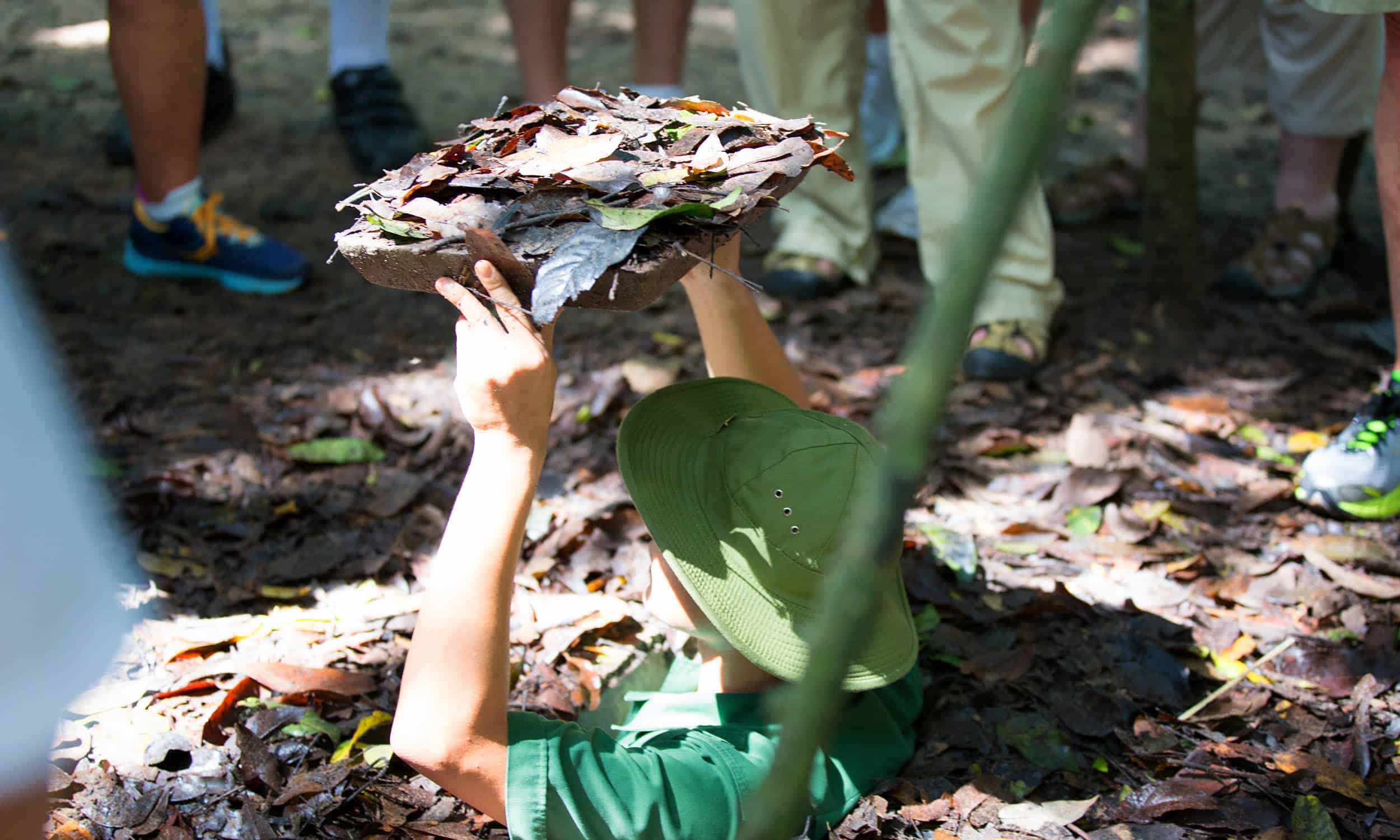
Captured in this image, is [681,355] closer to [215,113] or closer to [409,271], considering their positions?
[409,271]

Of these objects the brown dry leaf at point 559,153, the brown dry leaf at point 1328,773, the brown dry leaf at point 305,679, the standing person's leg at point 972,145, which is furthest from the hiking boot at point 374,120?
the brown dry leaf at point 1328,773

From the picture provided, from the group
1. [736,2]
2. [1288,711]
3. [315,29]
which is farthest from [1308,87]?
[315,29]

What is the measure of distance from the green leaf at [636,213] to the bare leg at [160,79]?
2.38 meters

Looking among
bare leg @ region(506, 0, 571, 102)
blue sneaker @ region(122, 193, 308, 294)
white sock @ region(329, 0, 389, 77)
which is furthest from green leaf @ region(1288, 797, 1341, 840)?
white sock @ region(329, 0, 389, 77)

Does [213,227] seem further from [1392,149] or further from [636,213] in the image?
[1392,149]

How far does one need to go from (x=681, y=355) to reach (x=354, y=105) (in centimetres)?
206

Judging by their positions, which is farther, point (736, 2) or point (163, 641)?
point (736, 2)

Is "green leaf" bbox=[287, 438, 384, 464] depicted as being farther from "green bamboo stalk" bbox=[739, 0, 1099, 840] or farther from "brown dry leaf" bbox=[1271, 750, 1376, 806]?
"green bamboo stalk" bbox=[739, 0, 1099, 840]

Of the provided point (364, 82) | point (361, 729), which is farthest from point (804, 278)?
point (361, 729)

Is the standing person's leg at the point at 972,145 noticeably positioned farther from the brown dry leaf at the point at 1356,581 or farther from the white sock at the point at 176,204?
the white sock at the point at 176,204

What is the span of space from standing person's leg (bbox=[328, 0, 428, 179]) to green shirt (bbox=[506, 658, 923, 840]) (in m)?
3.15

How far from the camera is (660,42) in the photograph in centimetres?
393

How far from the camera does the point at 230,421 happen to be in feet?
10.1

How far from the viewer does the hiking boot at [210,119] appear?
14.4 feet
